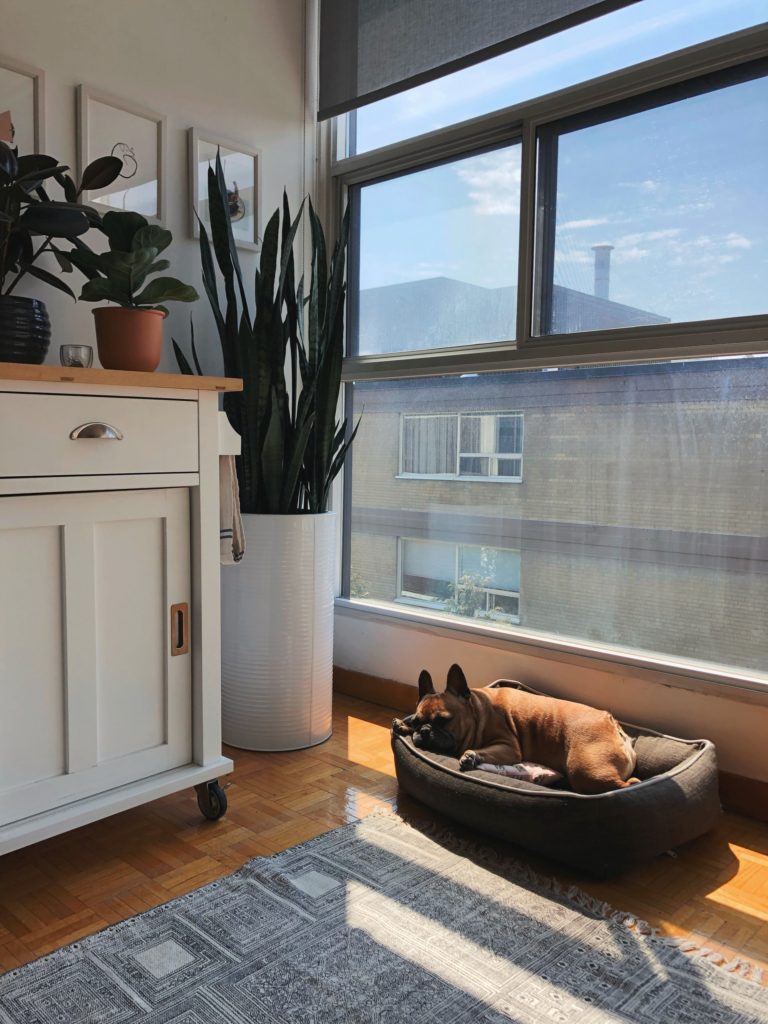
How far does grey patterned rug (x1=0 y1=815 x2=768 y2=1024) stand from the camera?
1.32 m

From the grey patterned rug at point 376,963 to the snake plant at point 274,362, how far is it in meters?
1.12

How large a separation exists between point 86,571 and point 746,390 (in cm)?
165

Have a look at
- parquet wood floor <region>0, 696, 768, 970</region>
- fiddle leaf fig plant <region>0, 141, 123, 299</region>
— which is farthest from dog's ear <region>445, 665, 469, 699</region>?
fiddle leaf fig plant <region>0, 141, 123, 299</region>

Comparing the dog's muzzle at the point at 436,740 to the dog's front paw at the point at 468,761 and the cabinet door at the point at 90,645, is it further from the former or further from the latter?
the cabinet door at the point at 90,645

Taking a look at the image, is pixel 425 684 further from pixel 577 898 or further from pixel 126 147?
pixel 126 147

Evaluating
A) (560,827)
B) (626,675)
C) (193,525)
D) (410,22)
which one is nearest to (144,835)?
(193,525)

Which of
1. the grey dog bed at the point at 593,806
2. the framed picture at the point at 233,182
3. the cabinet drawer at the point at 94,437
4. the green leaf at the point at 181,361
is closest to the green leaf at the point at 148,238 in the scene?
the cabinet drawer at the point at 94,437

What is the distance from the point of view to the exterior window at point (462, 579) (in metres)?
2.61

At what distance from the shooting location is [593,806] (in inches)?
65.7

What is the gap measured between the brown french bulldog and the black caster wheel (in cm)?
48

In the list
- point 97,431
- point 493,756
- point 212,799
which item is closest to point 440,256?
point 97,431

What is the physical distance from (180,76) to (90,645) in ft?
5.78

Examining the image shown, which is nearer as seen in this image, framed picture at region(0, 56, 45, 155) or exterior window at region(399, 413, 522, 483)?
framed picture at region(0, 56, 45, 155)

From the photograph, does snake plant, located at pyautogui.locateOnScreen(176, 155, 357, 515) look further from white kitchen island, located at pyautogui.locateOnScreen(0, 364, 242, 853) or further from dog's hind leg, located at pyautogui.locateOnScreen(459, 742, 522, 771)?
dog's hind leg, located at pyautogui.locateOnScreen(459, 742, 522, 771)
